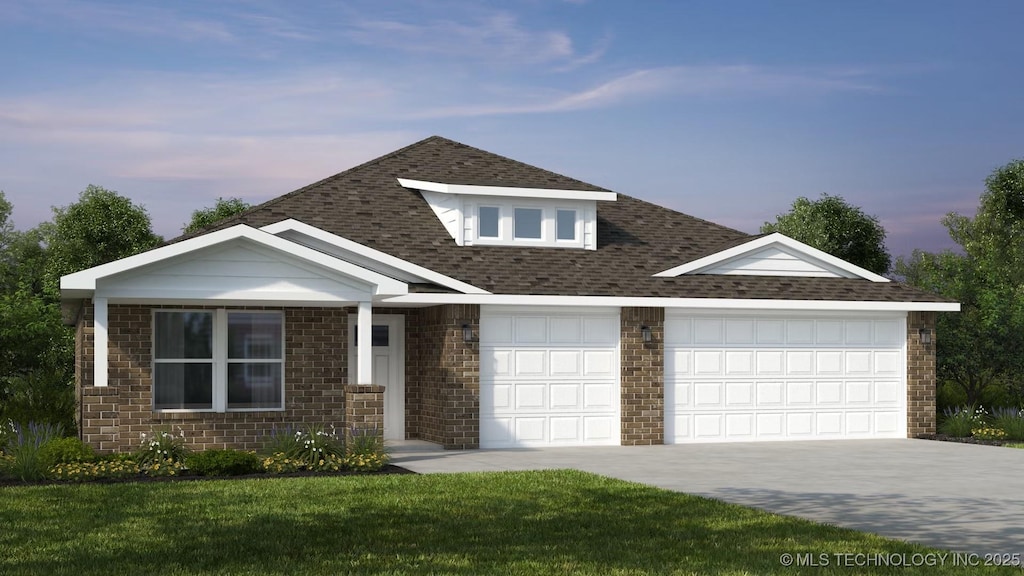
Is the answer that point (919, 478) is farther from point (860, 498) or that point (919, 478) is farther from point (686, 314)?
point (686, 314)

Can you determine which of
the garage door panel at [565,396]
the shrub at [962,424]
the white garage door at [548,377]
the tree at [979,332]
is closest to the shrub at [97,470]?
the white garage door at [548,377]

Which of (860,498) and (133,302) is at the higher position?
(133,302)

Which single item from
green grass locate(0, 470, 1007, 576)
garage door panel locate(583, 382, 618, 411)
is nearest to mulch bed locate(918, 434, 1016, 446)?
garage door panel locate(583, 382, 618, 411)

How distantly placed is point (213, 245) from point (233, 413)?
12.2ft

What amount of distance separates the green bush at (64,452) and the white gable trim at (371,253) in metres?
6.15

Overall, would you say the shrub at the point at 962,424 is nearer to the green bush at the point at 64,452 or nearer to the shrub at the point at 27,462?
the green bush at the point at 64,452

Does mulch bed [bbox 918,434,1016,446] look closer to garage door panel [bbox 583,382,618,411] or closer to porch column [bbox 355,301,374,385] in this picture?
garage door panel [bbox 583,382,618,411]


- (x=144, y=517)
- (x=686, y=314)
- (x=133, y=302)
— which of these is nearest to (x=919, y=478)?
(x=686, y=314)

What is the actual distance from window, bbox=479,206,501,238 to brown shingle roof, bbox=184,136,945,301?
0.44 meters

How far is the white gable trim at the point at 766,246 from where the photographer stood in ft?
81.9

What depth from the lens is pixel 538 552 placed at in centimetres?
1107

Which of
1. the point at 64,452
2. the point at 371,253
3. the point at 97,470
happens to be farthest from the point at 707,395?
the point at 64,452

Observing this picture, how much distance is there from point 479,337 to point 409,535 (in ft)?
35.2

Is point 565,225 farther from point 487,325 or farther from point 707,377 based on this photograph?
point 707,377
